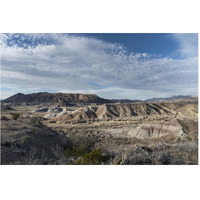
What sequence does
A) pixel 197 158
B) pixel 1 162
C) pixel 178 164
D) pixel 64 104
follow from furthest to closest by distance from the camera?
pixel 64 104 → pixel 1 162 → pixel 197 158 → pixel 178 164

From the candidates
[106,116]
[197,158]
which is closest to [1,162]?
[197,158]

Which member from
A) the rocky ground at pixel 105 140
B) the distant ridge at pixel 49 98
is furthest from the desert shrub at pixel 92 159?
the distant ridge at pixel 49 98

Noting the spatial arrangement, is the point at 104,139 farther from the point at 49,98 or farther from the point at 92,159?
the point at 49,98

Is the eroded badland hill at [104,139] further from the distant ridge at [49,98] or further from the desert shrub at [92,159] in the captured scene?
the distant ridge at [49,98]

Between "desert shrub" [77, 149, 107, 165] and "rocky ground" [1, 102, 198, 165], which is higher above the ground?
"desert shrub" [77, 149, 107, 165]

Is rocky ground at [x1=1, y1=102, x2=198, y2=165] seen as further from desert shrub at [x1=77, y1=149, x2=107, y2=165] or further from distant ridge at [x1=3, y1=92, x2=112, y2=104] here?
distant ridge at [x1=3, y1=92, x2=112, y2=104]

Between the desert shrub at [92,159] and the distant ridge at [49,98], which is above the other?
the distant ridge at [49,98]

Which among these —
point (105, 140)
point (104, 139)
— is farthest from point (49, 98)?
point (105, 140)

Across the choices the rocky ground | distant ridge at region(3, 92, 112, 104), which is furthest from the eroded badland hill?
distant ridge at region(3, 92, 112, 104)

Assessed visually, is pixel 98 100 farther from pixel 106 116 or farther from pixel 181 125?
pixel 181 125
